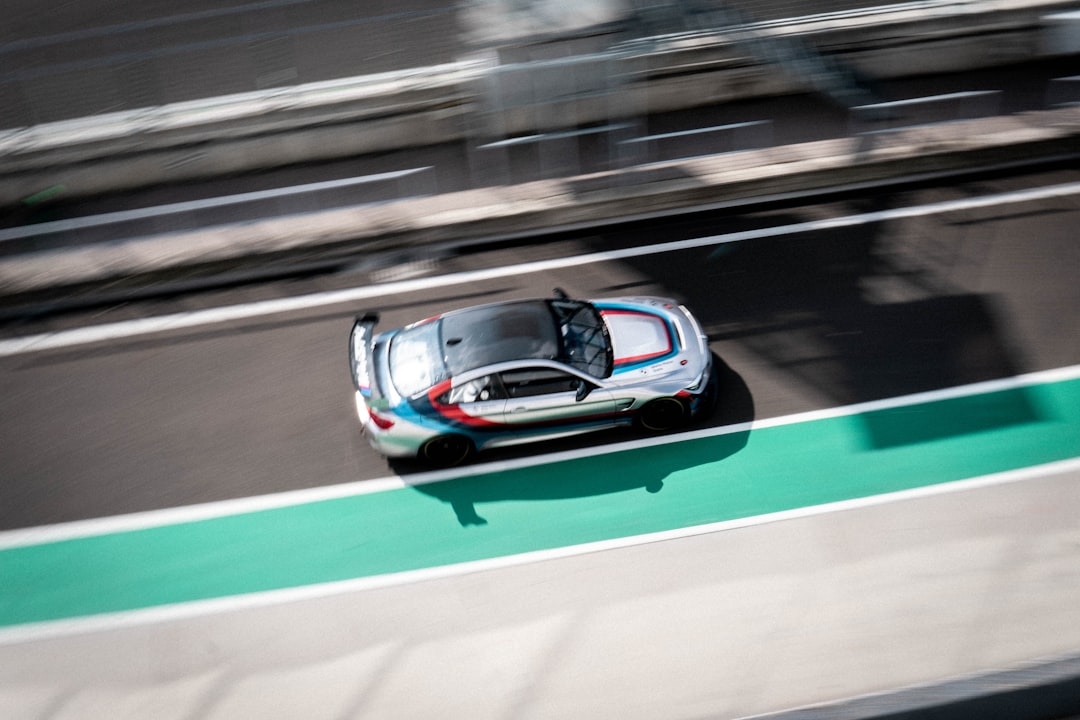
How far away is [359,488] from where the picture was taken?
8.55 m

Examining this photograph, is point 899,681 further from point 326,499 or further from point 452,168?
point 452,168

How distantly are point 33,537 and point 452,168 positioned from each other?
270 inches

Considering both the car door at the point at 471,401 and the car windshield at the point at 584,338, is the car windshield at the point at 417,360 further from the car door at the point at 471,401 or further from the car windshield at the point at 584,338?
the car windshield at the point at 584,338

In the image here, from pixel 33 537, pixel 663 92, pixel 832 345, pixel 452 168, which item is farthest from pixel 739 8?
pixel 33 537

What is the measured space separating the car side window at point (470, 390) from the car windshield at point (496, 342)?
5.1 inches

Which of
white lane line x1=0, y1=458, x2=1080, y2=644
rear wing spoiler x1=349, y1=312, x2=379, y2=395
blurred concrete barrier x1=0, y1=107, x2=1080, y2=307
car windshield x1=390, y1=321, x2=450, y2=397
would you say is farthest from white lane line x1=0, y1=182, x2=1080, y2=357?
white lane line x1=0, y1=458, x2=1080, y2=644

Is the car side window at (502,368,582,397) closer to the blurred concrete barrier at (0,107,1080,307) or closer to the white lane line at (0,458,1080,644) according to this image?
the white lane line at (0,458,1080,644)

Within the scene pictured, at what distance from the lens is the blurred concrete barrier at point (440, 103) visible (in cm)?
1176

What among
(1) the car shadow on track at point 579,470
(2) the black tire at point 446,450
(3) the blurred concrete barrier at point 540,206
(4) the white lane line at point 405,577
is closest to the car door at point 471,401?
(2) the black tire at point 446,450

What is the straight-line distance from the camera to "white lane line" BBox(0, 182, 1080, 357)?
10.4 m

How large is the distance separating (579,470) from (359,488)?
2141 mm

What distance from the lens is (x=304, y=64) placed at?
38.9ft

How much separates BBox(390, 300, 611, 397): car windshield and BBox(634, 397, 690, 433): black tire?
0.60 m

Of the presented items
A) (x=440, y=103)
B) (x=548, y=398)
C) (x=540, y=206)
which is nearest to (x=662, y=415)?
(x=548, y=398)
